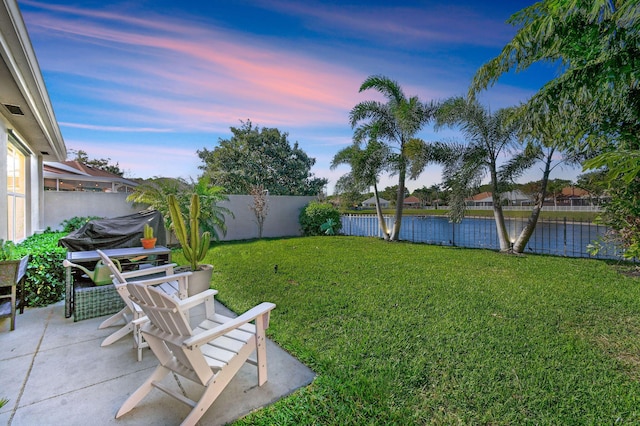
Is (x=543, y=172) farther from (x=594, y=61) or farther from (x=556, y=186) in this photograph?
(x=594, y=61)

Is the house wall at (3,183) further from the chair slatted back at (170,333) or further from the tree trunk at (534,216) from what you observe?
the tree trunk at (534,216)

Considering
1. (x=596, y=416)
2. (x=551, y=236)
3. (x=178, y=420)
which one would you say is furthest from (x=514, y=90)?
(x=178, y=420)

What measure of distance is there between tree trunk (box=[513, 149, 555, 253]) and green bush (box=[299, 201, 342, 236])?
658 cm

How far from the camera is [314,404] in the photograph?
2111mm

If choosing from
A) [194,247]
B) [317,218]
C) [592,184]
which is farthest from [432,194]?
[194,247]

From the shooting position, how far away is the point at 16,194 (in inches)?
229

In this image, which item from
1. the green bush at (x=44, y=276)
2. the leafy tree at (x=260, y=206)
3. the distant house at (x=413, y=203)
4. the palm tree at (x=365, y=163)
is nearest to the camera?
the green bush at (x=44, y=276)

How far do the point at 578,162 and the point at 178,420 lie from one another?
32.5 feet

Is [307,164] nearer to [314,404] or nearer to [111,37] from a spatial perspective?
[111,37]

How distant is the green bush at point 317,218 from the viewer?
40.9 ft

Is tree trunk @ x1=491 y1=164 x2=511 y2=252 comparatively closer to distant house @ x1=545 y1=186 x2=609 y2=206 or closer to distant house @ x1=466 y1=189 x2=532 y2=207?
distant house @ x1=466 y1=189 x2=532 y2=207

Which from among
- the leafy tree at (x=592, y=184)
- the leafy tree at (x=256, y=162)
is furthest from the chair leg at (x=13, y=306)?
the leafy tree at (x=256, y=162)

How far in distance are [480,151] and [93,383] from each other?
9.50 meters

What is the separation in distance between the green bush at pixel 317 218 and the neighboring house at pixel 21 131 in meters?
8.08
